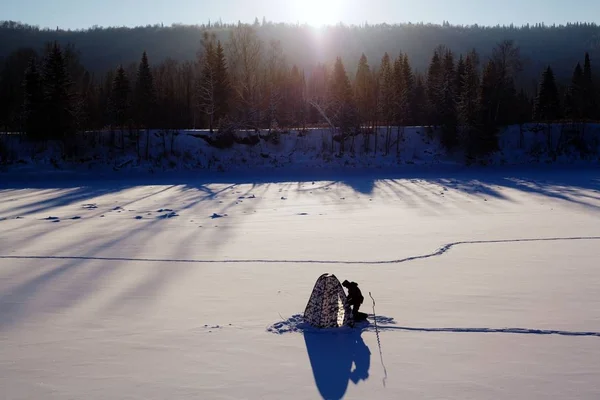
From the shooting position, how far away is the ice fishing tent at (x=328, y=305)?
6.18 m

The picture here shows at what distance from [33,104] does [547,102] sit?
39.6 metres

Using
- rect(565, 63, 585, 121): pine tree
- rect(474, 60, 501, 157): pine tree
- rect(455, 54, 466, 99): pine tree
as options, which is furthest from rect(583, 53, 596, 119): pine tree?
rect(455, 54, 466, 99): pine tree

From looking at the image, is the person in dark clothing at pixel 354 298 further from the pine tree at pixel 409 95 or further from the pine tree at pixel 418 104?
the pine tree at pixel 418 104

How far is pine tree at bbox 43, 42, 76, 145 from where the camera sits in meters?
36.8

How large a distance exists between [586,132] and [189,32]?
13576 cm

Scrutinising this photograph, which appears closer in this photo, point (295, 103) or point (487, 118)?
point (487, 118)

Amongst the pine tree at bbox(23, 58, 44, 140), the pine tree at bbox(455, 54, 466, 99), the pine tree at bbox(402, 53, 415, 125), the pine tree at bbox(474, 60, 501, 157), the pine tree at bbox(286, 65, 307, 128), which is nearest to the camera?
the pine tree at bbox(23, 58, 44, 140)

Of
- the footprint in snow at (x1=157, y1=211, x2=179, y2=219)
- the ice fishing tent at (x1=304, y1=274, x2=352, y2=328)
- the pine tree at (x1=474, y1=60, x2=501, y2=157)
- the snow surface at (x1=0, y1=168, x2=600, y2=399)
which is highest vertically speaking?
the pine tree at (x1=474, y1=60, x2=501, y2=157)

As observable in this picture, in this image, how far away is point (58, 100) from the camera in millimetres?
37562

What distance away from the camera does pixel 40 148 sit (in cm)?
3681

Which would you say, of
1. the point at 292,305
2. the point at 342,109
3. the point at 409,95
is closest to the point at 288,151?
the point at 342,109

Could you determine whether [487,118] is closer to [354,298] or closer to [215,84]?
[215,84]

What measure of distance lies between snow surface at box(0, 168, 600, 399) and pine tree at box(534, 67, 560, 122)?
3176 centimetres

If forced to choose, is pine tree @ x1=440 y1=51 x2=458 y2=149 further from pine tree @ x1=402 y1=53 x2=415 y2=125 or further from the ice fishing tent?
the ice fishing tent
